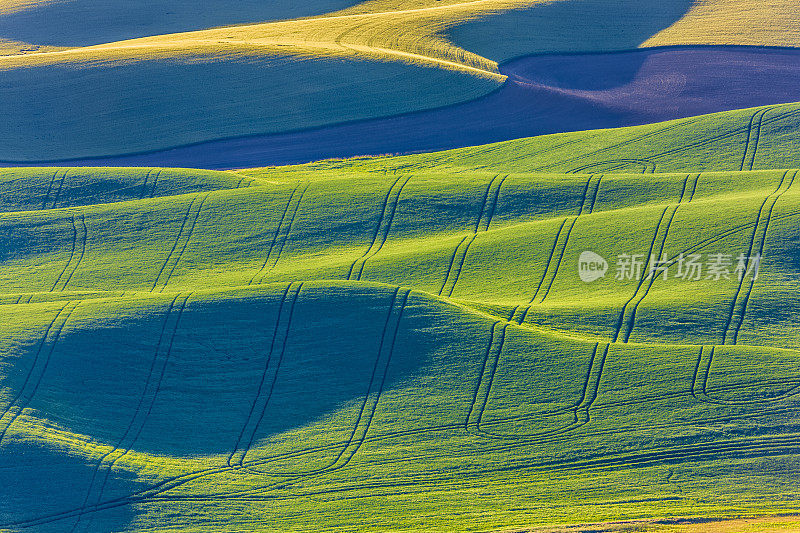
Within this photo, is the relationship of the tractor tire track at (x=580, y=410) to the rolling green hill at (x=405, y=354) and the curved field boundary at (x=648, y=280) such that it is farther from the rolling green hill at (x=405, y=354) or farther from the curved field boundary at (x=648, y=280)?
the curved field boundary at (x=648, y=280)

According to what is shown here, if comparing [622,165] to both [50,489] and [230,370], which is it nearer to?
[230,370]

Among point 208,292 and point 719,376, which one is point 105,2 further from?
point 719,376

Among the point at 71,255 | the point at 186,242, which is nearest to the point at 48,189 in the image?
the point at 71,255

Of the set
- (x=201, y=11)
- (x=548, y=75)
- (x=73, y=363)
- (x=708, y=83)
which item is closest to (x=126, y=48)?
(x=201, y=11)

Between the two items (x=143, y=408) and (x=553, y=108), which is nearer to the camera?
(x=143, y=408)

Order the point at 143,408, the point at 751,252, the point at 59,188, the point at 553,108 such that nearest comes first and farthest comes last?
1. the point at 143,408
2. the point at 751,252
3. the point at 59,188
4. the point at 553,108

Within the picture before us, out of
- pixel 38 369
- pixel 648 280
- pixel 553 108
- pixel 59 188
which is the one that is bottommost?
pixel 648 280

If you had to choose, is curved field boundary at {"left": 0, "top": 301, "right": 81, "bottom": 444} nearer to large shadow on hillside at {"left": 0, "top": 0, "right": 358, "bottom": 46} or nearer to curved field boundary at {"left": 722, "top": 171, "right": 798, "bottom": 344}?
curved field boundary at {"left": 722, "top": 171, "right": 798, "bottom": 344}
